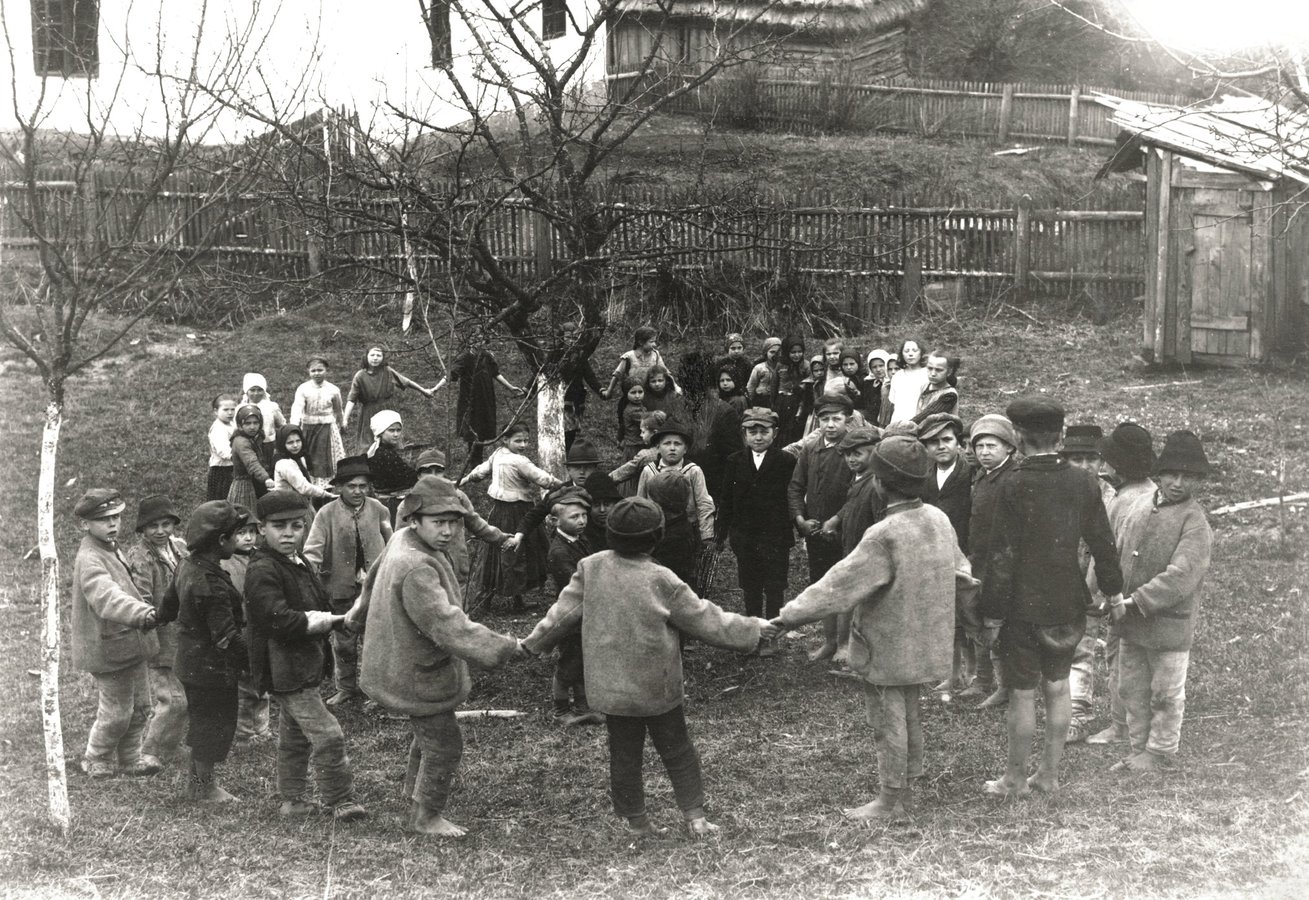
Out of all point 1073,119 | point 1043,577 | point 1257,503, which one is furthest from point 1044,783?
point 1073,119

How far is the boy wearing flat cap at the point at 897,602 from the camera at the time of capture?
17.6 feet

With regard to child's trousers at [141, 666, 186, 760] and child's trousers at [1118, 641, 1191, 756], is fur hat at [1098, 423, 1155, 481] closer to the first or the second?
child's trousers at [1118, 641, 1191, 756]

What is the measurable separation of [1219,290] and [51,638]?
13695 mm

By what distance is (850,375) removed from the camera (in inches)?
456

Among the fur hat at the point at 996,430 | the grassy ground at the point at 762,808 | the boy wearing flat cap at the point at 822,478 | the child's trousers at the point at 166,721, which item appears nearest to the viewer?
the grassy ground at the point at 762,808

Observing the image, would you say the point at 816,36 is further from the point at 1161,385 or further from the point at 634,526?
the point at 634,526

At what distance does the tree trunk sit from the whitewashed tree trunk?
5.85 metres

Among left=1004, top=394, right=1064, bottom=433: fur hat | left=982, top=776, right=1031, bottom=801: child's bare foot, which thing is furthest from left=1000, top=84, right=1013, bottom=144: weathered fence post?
left=982, top=776, right=1031, bottom=801: child's bare foot

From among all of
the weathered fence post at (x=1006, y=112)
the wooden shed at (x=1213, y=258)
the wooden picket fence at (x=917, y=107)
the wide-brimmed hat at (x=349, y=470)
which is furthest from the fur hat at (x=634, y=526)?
the weathered fence post at (x=1006, y=112)

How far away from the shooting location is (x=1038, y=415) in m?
5.64

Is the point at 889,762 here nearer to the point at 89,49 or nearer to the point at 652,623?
the point at 652,623

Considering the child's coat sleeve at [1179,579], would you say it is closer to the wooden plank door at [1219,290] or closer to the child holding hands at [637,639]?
the child holding hands at [637,639]

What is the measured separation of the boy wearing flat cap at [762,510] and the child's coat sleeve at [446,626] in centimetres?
351

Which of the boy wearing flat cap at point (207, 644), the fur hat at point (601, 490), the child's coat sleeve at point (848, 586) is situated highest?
the fur hat at point (601, 490)
